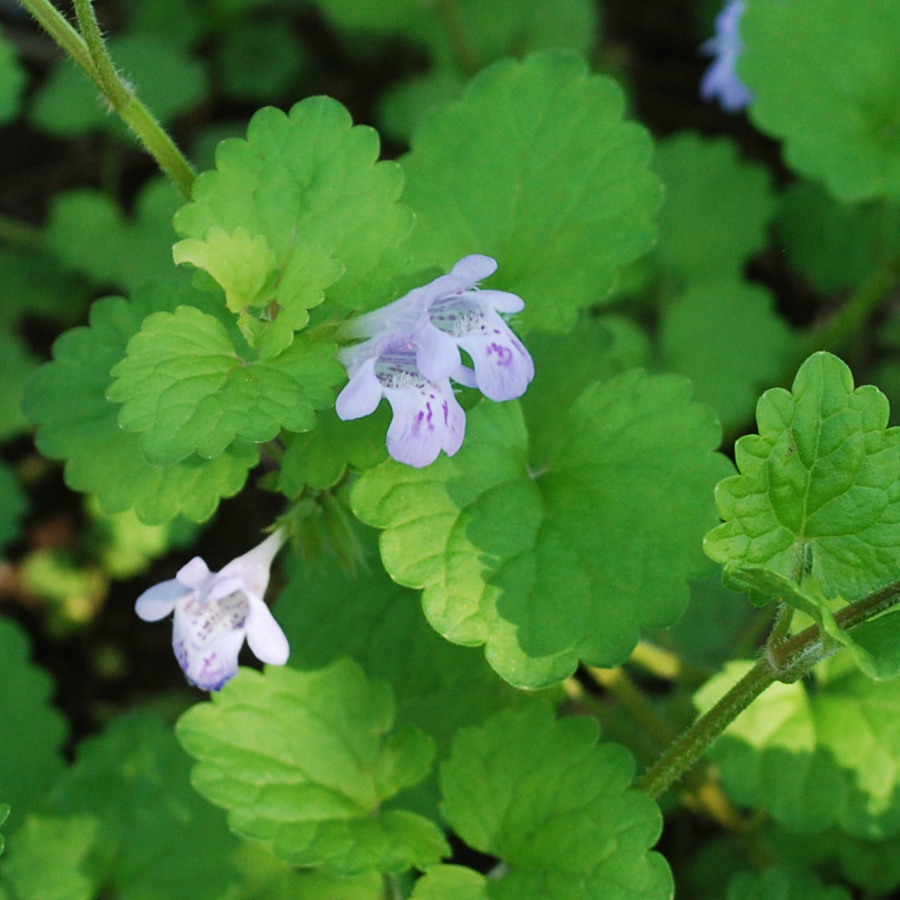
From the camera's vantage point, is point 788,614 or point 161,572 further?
point 161,572

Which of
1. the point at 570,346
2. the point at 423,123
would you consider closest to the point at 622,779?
the point at 570,346

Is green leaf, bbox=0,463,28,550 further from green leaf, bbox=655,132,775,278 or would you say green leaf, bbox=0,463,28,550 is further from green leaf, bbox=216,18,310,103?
green leaf, bbox=655,132,775,278

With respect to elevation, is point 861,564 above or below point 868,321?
above

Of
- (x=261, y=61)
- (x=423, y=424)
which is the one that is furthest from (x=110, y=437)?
(x=261, y=61)

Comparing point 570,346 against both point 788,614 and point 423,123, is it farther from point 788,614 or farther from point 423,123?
point 788,614

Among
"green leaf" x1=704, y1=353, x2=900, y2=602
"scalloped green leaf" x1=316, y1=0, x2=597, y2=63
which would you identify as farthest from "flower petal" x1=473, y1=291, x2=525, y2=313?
"scalloped green leaf" x1=316, y1=0, x2=597, y2=63

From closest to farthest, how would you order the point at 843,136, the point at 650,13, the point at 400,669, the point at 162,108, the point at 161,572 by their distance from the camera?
1. the point at 400,669
2. the point at 843,136
3. the point at 161,572
4. the point at 162,108
5. the point at 650,13

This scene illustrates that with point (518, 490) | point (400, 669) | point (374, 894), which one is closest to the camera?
point (518, 490)
